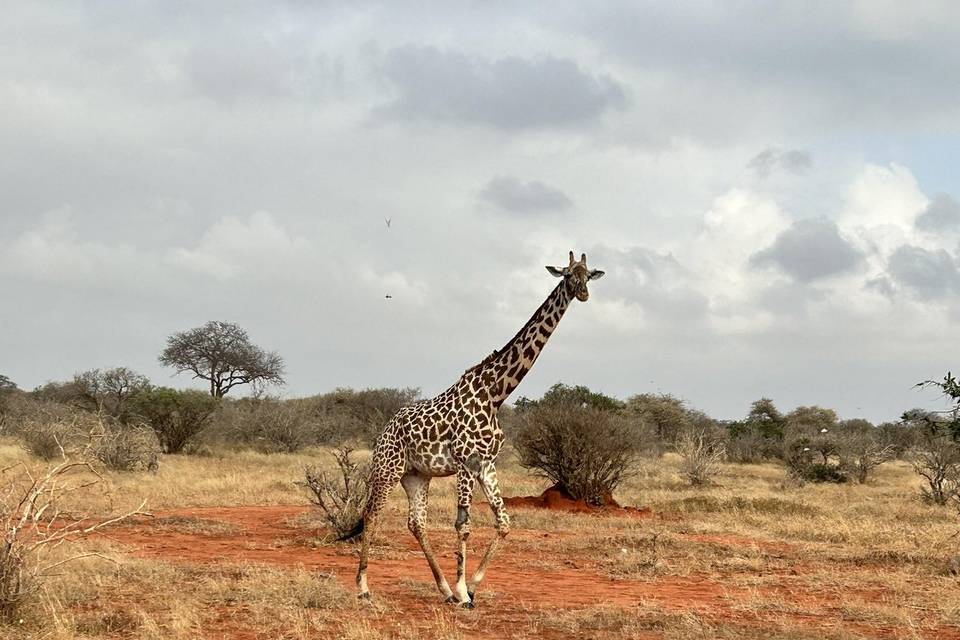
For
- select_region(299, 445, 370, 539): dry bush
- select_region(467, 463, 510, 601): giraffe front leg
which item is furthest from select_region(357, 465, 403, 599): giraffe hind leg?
select_region(299, 445, 370, 539): dry bush

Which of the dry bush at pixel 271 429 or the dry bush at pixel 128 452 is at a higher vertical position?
the dry bush at pixel 271 429

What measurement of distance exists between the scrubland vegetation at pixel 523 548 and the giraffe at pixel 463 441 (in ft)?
2.14

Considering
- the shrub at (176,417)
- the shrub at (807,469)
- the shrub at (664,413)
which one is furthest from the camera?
the shrub at (664,413)

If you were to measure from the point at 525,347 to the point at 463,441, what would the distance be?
121 cm

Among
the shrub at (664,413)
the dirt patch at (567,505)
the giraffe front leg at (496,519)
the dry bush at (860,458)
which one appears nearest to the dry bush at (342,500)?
the giraffe front leg at (496,519)

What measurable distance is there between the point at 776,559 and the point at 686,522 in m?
4.35

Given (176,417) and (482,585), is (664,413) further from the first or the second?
(482,585)

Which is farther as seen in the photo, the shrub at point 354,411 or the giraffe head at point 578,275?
the shrub at point 354,411

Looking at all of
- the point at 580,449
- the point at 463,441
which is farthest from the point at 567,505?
the point at 463,441

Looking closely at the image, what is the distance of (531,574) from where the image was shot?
11.8m

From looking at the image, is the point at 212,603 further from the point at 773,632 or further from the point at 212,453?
the point at 212,453

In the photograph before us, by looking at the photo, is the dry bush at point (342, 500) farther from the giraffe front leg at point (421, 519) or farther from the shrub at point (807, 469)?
the shrub at point (807, 469)

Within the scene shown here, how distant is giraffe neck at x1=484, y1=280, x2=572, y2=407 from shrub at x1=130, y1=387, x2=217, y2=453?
24625 millimetres

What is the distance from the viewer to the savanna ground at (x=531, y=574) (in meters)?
8.33
